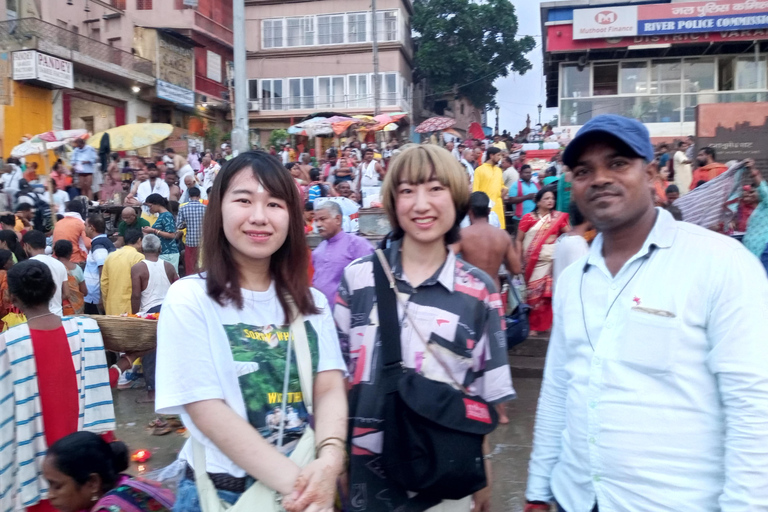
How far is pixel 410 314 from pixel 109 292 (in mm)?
5952

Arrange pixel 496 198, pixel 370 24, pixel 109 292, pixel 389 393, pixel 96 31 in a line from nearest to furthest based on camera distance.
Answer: pixel 389 393 < pixel 109 292 < pixel 496 198 < pixel 96 31 < pixel 370 24

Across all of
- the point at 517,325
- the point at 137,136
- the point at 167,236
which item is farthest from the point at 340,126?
the point at 517,325

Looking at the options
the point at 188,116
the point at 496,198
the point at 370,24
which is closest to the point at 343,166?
the point at 496,198

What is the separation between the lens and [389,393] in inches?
80.0

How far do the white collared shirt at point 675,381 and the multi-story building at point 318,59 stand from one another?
35055 mm

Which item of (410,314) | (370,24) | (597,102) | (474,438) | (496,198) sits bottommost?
(474,438)

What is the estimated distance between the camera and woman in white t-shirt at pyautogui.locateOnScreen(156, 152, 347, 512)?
1.77m

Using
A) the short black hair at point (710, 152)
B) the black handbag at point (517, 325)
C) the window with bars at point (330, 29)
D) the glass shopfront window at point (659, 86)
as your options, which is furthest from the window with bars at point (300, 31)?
the black handbag at point (517, 325)

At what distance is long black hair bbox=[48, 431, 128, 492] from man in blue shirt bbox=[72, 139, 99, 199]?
14.3 meters

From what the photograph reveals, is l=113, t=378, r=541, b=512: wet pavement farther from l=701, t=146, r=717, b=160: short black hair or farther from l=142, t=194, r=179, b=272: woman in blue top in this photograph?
l=701, t=146, r=717, b=160: short black hair

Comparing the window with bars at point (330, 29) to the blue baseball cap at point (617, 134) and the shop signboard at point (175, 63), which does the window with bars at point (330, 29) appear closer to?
the shop signboard at point (175, 63)

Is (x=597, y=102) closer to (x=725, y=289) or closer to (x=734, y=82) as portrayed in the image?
(x=734, y=82)

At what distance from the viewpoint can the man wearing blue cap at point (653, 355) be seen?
1.58 meters

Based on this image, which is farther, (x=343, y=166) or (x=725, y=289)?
(x=343, y=166)
